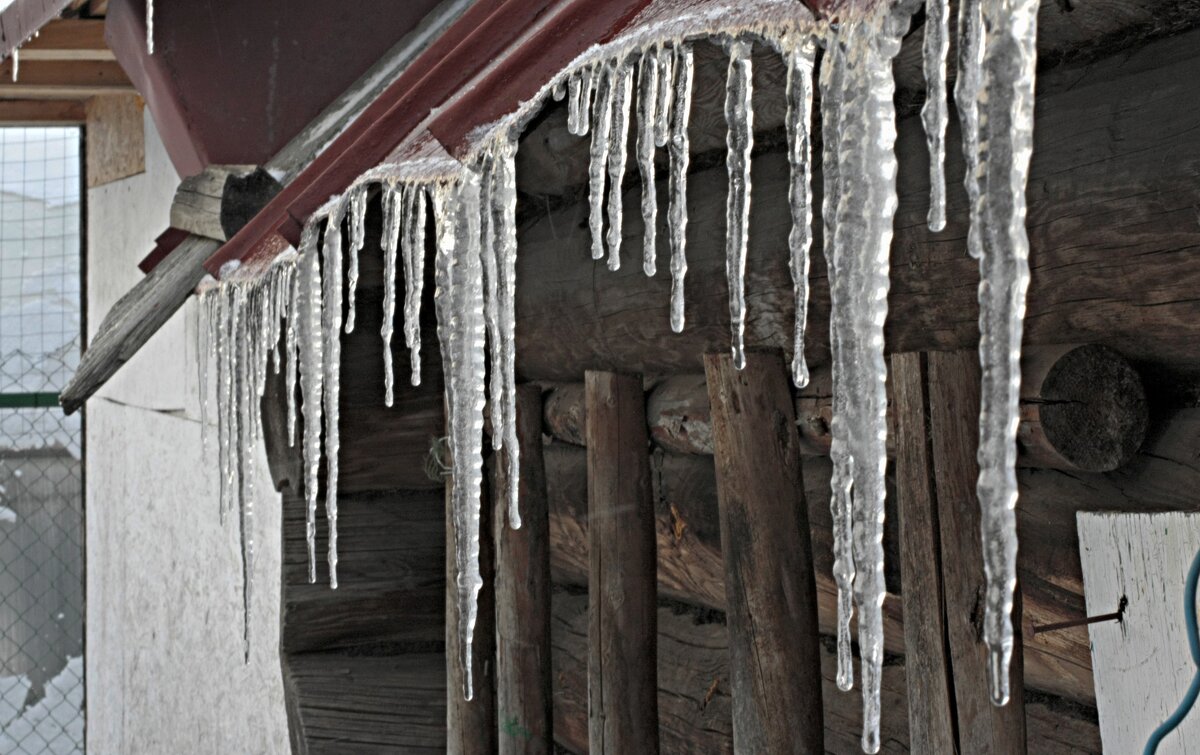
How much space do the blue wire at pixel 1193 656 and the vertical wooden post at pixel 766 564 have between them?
60 centimetres

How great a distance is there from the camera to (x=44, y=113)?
227 inches

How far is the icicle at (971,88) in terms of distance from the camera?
98cm

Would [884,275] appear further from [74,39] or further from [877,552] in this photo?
[74,39]

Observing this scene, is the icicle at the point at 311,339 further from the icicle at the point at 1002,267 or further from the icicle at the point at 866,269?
the icicle at the point at 1002,267

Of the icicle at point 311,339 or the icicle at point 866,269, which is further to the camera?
the icicle at point 311,339

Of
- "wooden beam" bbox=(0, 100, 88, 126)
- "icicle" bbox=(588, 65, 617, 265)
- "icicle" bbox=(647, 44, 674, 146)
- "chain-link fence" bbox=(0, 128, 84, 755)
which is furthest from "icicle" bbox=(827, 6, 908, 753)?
"chain-link fence" bbox=(0, 128, 84, 755)

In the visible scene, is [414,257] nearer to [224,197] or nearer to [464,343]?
[464,343]

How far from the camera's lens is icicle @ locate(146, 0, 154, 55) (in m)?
3.10

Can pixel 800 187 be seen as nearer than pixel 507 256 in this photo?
Yes

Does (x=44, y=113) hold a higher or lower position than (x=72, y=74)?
higher

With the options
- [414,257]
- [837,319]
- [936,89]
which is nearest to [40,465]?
[414,257]

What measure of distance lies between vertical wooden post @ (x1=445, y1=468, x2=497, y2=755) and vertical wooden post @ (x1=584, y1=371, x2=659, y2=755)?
0.54 metres

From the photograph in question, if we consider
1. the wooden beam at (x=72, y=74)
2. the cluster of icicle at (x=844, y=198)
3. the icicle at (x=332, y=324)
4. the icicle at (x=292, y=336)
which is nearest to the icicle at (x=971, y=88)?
the cluster of icicle at (x=844, y=198)

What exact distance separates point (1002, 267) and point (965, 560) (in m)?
0.77
